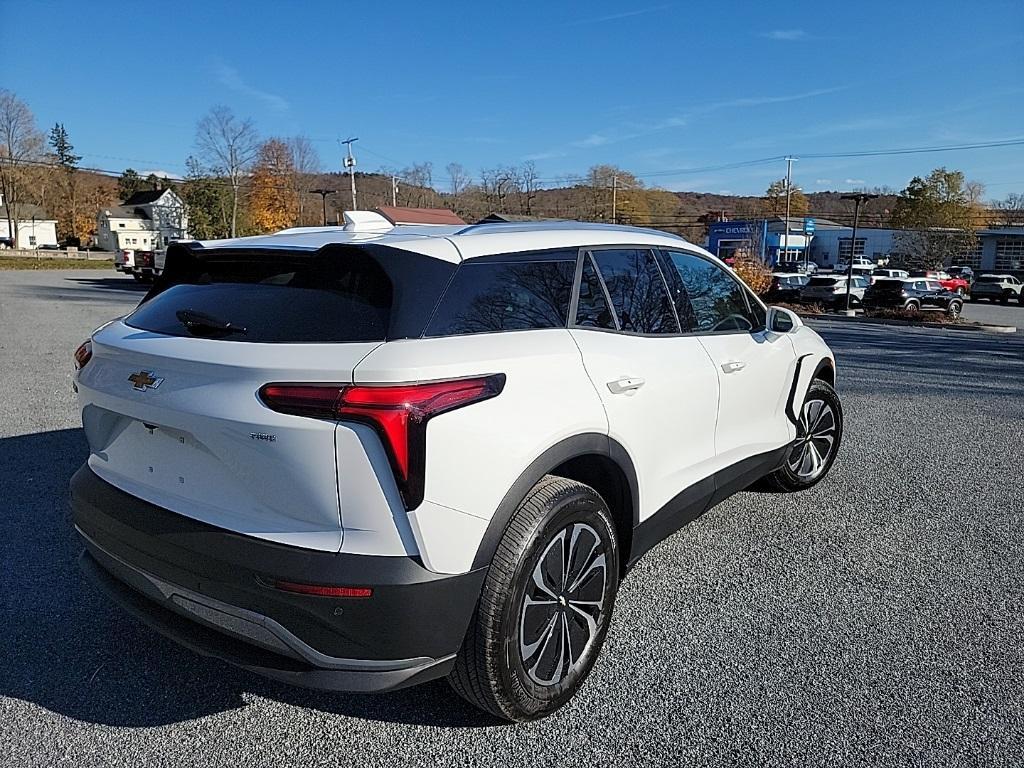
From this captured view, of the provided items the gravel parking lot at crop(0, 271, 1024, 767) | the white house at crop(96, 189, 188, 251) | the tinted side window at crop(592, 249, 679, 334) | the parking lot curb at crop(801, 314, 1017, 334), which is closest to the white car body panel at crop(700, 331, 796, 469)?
the tinted side window at crop(592, 249, 679, 334)

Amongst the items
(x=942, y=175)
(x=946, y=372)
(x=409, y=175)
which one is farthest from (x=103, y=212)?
(x=946, y=372)

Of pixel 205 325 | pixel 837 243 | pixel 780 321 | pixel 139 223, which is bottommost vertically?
pixel 780 321

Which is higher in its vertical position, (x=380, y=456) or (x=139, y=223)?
(x=139, y=223)

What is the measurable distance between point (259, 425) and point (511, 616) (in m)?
0.97

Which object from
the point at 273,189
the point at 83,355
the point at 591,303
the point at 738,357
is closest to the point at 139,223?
the point at 273,189

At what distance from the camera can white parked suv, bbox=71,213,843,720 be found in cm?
204

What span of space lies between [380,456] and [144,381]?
92cm

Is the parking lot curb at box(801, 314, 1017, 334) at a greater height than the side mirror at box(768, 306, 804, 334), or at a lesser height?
lesser

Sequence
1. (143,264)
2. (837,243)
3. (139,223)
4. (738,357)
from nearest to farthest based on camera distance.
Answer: (738,357)
(143,264)
(837,243)
(139,223)

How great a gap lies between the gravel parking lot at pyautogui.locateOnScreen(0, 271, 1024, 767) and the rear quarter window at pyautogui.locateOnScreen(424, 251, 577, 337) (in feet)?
4.46

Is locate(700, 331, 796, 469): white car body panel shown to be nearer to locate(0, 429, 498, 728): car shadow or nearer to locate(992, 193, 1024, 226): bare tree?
locate(0, 429, 498, 728): car shadow

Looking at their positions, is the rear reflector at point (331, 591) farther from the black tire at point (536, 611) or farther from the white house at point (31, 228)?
the white house at point (31, 228)

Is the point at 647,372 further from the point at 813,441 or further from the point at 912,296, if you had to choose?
the point at 912,296

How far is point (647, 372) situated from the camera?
2.93 m
